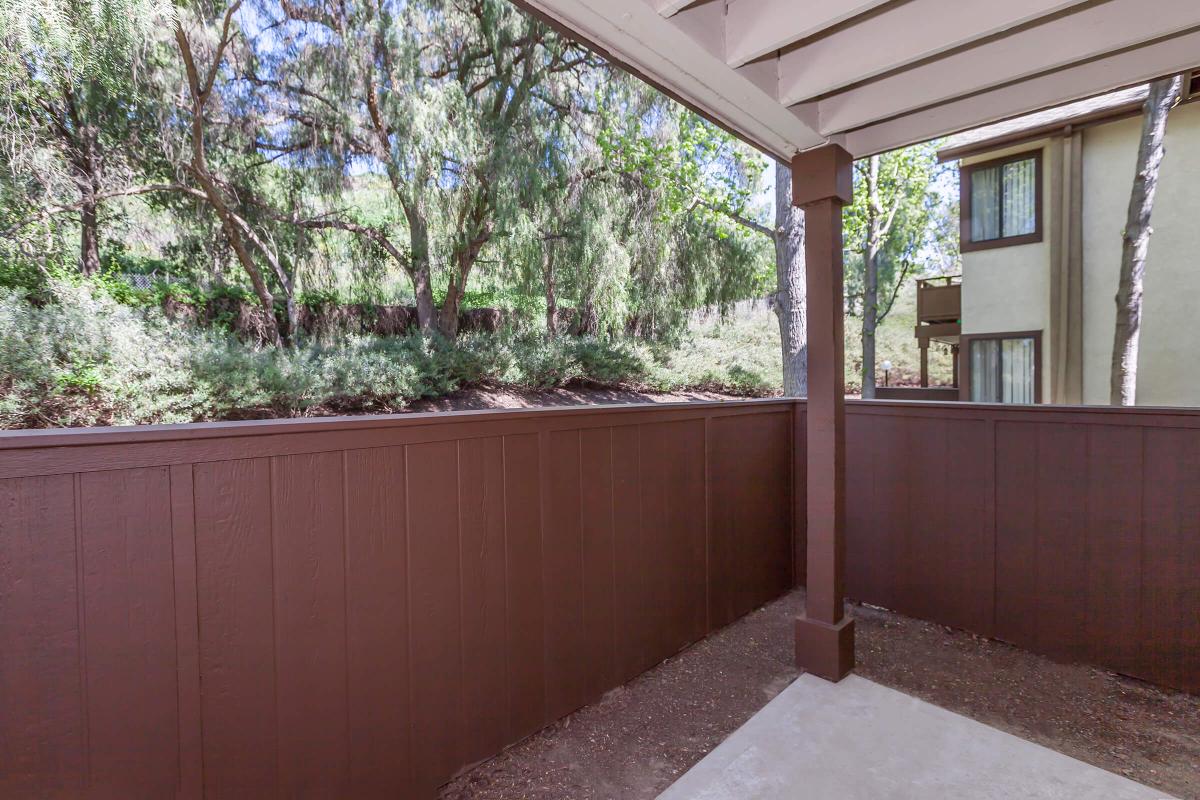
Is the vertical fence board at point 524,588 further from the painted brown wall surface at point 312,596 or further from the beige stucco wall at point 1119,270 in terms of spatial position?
the beige stucco wall at point 1119,270

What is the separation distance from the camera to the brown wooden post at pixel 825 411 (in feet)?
7.72

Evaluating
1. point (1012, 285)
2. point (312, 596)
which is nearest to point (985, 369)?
point (1012, 285)

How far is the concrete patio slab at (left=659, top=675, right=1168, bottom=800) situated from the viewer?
167 cm

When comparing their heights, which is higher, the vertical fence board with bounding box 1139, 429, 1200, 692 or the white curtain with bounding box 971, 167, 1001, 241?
the white curtain with bounding box 971, 167, 1001, 241

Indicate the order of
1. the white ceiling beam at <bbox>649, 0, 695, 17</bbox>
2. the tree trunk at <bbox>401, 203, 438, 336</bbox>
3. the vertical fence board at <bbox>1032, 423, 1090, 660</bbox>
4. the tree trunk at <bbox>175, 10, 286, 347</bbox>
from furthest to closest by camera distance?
the tree trunk at <bbox>401, 203, 438, 336</bbox> < the tree trunk at <bbox>175, 10, 286, 347</bbox> < the vertical fence board at <bbox>1032, 423, 1090, 660</bbox> < the white ceiling beam at <bbox>649, 0, 695, 17</bbox>

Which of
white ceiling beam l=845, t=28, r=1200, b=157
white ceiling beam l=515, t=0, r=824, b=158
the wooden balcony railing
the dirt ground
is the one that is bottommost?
the dirt ground

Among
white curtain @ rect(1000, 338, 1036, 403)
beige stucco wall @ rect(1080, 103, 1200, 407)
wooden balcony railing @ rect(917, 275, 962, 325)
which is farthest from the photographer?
wooden balcony railing @ rect(917, 275, 962, 325)

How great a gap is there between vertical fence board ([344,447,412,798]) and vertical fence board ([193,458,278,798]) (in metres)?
0.21

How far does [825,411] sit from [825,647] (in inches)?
40.1

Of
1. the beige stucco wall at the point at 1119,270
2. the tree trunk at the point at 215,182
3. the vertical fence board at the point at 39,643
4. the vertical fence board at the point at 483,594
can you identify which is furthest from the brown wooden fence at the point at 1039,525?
the tree trunk at the point at 215,182

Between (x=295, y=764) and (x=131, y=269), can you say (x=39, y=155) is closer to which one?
(x=131, y=269)

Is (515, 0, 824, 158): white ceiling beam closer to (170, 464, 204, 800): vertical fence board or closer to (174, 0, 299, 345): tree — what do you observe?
(170, 464, 204, 800): vertical fence board

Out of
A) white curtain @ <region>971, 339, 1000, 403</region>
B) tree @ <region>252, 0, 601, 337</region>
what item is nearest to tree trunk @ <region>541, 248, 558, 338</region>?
tree @ <region>252, 0, 601, 337</region>

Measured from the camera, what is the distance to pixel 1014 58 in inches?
70.3
